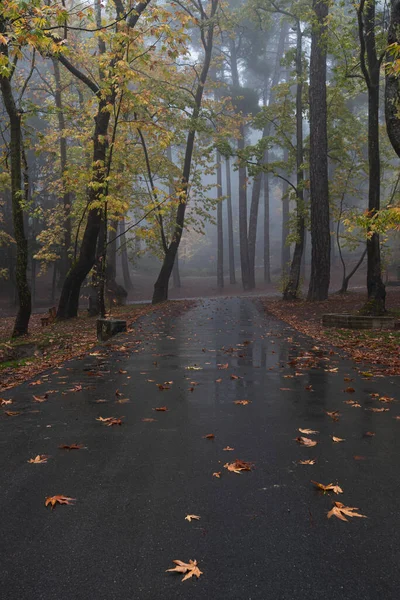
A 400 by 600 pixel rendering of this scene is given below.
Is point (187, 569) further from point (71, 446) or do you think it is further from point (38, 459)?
point (71, 446)

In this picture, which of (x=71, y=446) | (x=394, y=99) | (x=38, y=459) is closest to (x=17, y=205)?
(x=394, y=99)

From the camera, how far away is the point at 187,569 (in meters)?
2.46

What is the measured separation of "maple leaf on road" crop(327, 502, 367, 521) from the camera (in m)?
2.98

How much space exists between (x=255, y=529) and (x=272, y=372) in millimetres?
4597

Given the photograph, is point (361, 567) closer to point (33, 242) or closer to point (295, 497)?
point (295, 497)

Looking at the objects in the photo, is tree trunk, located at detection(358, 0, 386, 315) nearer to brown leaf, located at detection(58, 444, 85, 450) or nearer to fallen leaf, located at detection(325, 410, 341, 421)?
fallen leaf, located at detection(325, 410, 341, 421)

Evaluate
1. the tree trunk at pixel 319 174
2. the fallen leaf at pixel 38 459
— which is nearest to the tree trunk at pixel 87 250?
the tree trunk at pixel 319 174

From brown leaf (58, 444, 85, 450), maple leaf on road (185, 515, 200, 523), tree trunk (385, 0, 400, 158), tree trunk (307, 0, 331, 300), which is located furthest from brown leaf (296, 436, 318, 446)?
tree trunk (307, 0, 331, 300)

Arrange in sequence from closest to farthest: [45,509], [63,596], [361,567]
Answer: [63,596]
[361,567]
[45,509]

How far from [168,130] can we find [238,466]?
51.5ft

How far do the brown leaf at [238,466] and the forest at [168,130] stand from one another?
4.89 meters

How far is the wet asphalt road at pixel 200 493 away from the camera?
7.84 feet

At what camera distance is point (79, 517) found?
3.01 meters

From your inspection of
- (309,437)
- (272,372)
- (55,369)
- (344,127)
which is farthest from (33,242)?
(309,437)
